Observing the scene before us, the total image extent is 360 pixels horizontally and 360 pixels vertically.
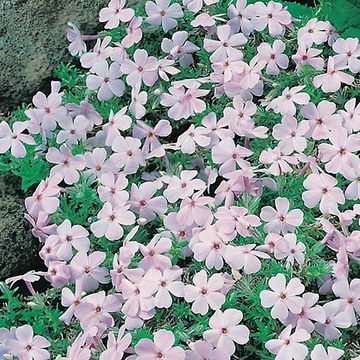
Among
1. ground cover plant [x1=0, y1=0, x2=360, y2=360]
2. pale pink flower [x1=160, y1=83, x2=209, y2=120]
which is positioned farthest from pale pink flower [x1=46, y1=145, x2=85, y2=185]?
pale pink flower [x1=160, y1=83, x2=209, y2=120]

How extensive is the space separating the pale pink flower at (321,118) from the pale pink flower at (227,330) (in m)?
0.49

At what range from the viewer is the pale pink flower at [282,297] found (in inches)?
58.0

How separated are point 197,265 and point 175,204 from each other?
0.16 metres

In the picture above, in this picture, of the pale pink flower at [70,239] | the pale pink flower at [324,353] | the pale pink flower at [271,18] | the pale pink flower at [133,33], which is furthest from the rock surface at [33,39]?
the pale pink flower at [324,353]

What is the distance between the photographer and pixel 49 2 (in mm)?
2172

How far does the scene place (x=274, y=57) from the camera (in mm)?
1960

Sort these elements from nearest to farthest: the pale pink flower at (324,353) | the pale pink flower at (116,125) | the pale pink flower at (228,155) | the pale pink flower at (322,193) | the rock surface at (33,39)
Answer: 1. the pale pink flower at (324,353)
2. the pale pink flower at (322,193)
3. the pale pink flower at (228,155)
4. the pale pink flower at (116,125)
5. the rock surface at (33,39)

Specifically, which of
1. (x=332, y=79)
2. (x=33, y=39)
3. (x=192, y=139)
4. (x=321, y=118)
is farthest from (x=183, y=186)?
(x=33, y=39)

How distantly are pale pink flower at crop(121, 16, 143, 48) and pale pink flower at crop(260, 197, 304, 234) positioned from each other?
24.2 inches

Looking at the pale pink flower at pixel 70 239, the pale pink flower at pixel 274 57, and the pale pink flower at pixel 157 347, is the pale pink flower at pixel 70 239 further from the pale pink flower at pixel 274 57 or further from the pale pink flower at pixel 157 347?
the pale pink flower at pixel 274 57

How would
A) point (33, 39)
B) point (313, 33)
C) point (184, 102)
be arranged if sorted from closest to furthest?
point (184, 102) → point (313, 33) → point (33, 39)

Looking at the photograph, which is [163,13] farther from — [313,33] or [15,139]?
[15,139]

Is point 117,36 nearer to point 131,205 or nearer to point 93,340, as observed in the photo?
point 131,205

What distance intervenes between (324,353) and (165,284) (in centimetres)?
32
